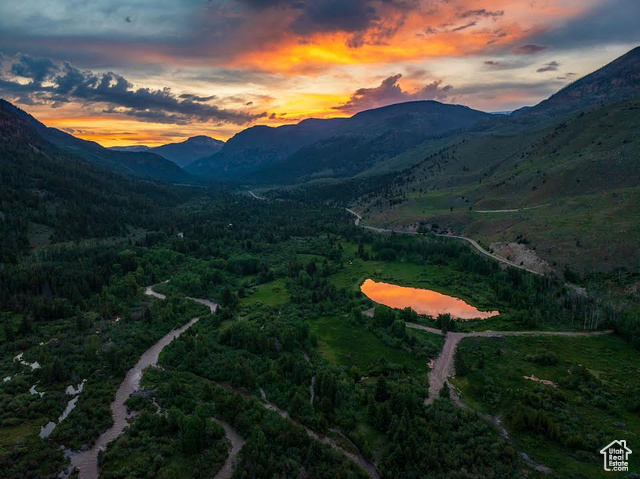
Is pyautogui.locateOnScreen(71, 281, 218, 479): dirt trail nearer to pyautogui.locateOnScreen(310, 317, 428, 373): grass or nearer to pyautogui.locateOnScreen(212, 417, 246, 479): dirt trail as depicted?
pyautogui.locateOnScreen(212, 417, 246, 479): dirt trail

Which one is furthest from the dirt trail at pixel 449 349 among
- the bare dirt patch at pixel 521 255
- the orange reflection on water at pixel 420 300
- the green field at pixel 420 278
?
the bare dirt patch at pixel 521 255

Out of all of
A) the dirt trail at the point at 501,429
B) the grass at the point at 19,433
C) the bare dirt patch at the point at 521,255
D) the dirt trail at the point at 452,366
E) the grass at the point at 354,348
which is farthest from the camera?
the bare dirt patch at the point at 521,255

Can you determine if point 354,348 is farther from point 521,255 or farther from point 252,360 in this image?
point 521,255

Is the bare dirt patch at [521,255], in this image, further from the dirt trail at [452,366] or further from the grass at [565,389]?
the grass at [565,389]

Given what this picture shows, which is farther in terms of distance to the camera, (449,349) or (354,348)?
(354,348)

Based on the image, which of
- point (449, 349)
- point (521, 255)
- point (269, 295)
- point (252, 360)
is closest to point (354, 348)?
point (449, 349)
